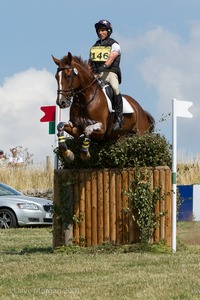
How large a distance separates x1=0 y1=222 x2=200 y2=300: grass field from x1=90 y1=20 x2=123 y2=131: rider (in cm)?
229

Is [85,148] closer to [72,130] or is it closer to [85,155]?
[85,155]

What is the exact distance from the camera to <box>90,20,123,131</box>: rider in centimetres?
1359

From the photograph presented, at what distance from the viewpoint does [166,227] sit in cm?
1322

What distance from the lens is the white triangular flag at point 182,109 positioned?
1321 cm

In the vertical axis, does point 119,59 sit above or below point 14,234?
above

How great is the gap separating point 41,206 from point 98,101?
8.29 meters

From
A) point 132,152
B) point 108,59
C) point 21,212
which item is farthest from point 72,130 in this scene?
point 21,212

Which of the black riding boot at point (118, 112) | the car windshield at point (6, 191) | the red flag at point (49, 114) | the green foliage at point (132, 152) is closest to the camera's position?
the green foliage at point (132, 152)

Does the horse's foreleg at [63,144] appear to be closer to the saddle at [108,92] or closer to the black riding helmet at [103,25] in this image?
the saddle at [108,92]

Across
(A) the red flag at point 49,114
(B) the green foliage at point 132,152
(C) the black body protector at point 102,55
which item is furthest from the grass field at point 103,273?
(C) the black body protector at point 102,55

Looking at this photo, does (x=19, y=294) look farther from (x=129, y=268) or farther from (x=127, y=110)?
(x=127, y=110)

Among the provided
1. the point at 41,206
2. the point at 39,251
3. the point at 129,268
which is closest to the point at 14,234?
the point at 41,206

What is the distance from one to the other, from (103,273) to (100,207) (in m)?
3.14

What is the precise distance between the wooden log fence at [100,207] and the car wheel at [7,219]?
25.0 ft
